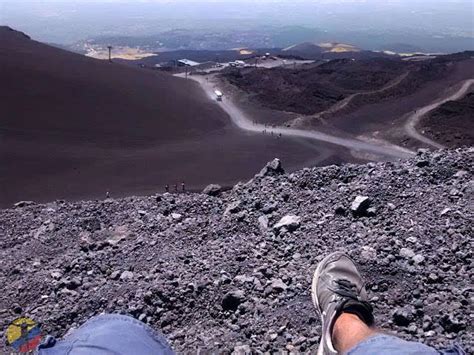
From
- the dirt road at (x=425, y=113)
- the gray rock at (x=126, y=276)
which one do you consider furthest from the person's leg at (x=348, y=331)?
the dirt road at (x=425, y=113)

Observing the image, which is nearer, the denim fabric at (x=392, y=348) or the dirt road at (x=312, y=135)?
the denim fabric at (x=392, y=348)

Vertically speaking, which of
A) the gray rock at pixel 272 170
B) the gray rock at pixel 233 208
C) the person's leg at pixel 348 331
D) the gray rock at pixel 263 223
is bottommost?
the gray rock at pixel 272 170

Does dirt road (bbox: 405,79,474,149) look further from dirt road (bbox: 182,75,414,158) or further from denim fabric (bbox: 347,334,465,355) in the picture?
denim fabric (bbox: 347,334,465,355)

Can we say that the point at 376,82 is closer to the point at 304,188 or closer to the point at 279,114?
the point at 279,114

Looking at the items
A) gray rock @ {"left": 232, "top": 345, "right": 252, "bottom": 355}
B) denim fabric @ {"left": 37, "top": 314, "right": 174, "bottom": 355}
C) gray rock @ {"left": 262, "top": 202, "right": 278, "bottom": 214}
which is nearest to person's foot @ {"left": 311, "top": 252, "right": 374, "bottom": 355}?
gray rock @ {"left": 232, "top": 345, "right": 252, "bottom": 355}

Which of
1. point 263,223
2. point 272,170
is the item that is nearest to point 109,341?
point 263,223

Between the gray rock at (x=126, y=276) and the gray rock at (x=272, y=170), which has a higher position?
the gray rock at (x=272, y=170)

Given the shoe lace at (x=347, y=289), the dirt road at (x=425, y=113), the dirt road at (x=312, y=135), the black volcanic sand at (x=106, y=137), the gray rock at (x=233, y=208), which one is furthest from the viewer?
the dirt road at (x=425, y=113)

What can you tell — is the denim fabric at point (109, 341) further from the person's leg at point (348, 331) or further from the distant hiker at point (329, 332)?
the person's leg at point (348, 331)
